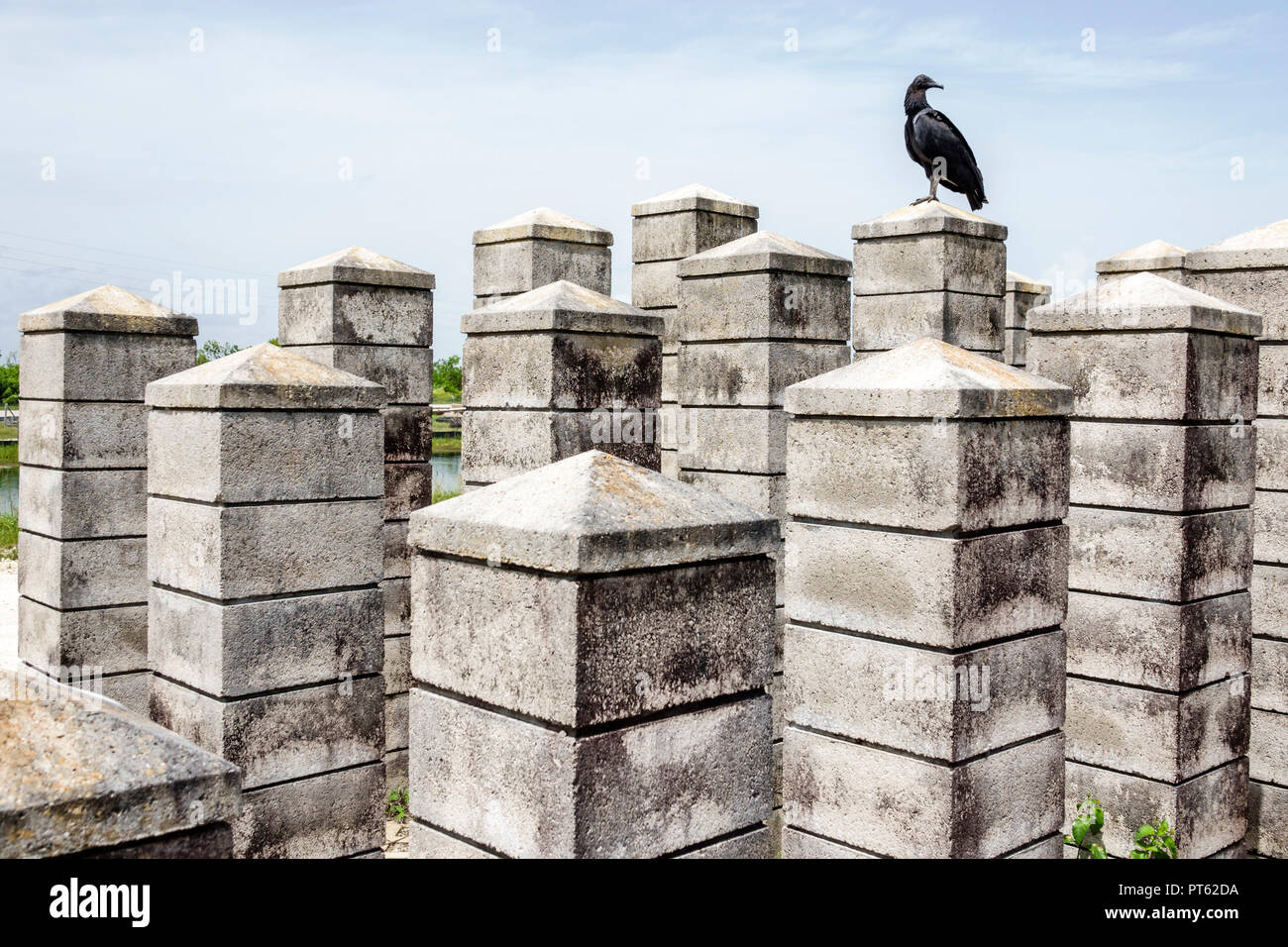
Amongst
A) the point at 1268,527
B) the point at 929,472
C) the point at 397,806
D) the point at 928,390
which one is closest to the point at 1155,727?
the point at 1268,527

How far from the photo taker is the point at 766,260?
8.55 meters

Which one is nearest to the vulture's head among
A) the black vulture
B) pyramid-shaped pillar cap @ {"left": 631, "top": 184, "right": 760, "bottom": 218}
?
the black vulture

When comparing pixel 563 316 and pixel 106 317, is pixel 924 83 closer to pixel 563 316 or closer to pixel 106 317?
pixel 563 316

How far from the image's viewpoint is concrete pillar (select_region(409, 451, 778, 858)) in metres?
3.67

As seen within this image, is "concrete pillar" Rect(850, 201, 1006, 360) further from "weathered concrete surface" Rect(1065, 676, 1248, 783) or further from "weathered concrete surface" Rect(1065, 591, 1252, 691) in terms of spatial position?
"weathered concrete surface" Rect(1065, 676, 1248, 783)

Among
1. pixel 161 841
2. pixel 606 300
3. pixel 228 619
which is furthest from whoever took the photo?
pixel 606 300

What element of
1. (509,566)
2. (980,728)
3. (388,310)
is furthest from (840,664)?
(388,310)

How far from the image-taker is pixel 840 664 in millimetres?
5598

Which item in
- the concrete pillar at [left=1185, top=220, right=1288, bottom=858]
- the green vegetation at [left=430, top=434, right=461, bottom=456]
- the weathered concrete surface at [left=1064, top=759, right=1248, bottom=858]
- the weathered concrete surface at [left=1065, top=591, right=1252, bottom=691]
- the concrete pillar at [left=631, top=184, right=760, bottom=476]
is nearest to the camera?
the weathered concrete surface at [left=1065, top=591, right=1252, bottom=691]

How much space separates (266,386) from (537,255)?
16.0 ft

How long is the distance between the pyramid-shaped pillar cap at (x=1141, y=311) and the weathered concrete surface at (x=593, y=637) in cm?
339

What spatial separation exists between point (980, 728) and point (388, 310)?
5519 millimetres
